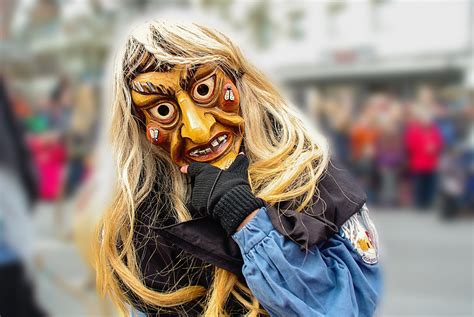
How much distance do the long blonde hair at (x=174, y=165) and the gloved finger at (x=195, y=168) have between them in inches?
3.9

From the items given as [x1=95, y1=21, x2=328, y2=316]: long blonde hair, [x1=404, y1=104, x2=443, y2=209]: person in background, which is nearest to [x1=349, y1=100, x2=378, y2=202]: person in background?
[x1=404, y1=104, x2=443, y2=209]: person in background

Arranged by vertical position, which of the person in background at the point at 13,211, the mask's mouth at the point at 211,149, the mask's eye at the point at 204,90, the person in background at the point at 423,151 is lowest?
the person in background at the point at 423,151

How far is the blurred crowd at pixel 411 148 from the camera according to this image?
23.9ft

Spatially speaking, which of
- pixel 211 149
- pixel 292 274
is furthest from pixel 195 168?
pixel 292 274

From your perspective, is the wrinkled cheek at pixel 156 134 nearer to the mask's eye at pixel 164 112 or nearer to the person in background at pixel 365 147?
the mask's eye at pixel 164 112

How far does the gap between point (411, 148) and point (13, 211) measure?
5953 millimetres

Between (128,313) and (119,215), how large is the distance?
23 centimetres

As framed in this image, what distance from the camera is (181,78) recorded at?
1286 mm

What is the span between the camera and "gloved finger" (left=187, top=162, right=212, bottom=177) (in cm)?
127

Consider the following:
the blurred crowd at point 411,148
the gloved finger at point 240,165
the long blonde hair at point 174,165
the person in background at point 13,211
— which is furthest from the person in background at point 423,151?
the gloved finger at point 240,165

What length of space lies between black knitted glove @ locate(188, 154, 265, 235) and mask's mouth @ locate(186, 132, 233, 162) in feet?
0.13

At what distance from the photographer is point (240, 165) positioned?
1275mm

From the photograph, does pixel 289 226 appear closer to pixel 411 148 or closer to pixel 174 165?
pixel 174 165

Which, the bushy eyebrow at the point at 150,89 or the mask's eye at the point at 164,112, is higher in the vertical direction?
the bushy eyebrow at the point at 150,89
